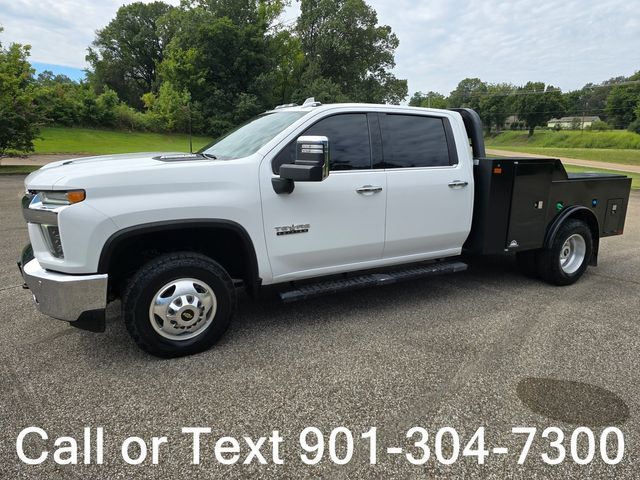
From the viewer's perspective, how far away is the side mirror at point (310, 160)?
3.02 meters

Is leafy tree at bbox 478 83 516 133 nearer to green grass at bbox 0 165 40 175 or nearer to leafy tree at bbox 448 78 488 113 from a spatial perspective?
leafy tree at bbox 448 78 488 113

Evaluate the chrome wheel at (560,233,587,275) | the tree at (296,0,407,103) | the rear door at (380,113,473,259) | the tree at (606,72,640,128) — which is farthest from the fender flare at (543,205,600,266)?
the tree at (606,72,640,128)

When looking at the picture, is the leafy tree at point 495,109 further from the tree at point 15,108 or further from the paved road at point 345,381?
the paved road at point 345,381

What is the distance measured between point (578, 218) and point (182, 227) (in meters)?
4.50

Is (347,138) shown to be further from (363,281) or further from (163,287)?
(163,287)

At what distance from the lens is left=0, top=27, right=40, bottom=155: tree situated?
16.9 meters

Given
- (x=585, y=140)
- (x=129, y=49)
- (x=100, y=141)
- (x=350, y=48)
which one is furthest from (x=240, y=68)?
(x=585, y=140)

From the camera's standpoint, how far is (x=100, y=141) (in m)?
30.0

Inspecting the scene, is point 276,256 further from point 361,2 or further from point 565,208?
point 361,2

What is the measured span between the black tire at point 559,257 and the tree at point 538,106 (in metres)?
98.2

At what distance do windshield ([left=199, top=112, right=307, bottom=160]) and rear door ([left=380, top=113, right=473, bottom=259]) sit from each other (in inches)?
35.8

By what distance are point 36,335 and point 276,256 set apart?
209 centimetres

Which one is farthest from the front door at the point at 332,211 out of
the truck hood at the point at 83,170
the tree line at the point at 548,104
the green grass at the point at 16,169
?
the tree line at the point at 548,104

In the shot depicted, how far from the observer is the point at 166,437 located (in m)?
2.47
